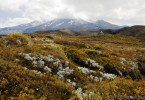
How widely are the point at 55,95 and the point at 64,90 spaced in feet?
2.58

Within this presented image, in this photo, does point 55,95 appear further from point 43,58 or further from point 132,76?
point 132,76

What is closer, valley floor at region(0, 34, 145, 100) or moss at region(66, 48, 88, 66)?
valley floor at region(0, 34, 145, 100)

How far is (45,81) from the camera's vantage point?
43.7 feet

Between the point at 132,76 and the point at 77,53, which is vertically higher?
the point at 77,53

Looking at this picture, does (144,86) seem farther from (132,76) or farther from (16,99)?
(16,99)

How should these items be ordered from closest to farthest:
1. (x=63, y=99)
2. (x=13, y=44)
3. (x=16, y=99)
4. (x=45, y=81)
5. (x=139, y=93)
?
(x=16, y=99)
(x=63, y=99)
(x=45, y=81)
(x=139, y=93)
(x=13, y=44)

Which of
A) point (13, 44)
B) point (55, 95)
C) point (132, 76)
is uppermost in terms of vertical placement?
point (13, 44)

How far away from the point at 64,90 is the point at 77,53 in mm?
8850

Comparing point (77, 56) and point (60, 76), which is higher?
point (77, 56)

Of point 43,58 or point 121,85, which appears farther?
point 43,58

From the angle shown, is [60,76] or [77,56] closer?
[60,76]

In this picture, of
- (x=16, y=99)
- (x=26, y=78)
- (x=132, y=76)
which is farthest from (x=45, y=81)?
(x=132, y=76)

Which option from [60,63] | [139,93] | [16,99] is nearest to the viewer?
[16,99]

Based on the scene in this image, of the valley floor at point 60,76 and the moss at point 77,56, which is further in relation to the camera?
the moss at point 77,56
